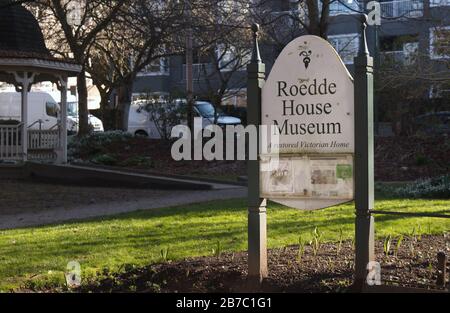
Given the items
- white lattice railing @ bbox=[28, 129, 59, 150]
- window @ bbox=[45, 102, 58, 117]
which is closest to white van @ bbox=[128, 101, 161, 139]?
window @ bbox=[45, 102, 58, 117]

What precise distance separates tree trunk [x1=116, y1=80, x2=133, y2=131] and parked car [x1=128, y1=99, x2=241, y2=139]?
433 mm

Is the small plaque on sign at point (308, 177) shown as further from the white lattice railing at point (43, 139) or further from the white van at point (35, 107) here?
the white van at point (35, 107)

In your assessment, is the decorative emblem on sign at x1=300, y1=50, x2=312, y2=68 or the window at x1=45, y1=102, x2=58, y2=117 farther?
the window at x1=45, y1=102, x2=58, y2=117

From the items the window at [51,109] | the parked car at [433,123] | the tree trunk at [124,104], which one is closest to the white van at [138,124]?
the tree trunk at [124,104]

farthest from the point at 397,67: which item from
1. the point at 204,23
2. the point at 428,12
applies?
the point at 204,23

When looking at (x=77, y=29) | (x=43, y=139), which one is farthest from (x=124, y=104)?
(x=43, y=139)

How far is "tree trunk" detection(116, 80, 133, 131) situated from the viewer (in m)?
27.1

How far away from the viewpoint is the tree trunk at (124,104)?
27062 millimetres

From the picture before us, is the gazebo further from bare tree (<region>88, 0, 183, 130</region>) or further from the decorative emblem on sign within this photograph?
the decorative emblem on sign

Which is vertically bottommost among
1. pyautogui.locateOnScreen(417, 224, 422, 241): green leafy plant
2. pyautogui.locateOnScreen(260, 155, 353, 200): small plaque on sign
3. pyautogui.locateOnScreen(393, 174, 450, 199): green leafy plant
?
pyautogui.locateOnScreen(417, 224, 422, 241): green leafy plant

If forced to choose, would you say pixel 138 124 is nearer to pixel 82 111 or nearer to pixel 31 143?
pixel 82 111

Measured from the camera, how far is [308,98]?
5.94 metres

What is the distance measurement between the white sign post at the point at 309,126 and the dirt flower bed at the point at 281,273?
2.33 ft

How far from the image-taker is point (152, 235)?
28.0 ft
